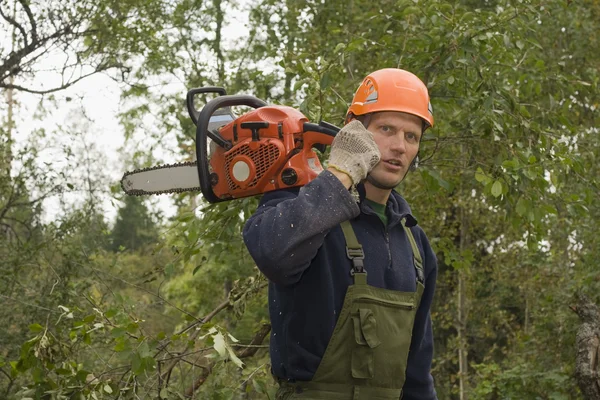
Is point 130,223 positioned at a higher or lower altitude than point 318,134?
→ higher

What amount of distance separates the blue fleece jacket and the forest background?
84 cm

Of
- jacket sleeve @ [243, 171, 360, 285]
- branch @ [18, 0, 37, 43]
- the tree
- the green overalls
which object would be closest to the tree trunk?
the green overalls

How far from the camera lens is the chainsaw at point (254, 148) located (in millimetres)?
2672

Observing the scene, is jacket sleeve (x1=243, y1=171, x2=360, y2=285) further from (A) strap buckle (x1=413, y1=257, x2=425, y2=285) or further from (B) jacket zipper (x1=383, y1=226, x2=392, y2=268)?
(A) strap buckle (x1=413, y1=257, x2=425, y2=285)

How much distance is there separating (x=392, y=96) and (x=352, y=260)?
0.60 metres

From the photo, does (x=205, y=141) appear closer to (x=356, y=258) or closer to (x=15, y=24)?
(x=356, y=258)

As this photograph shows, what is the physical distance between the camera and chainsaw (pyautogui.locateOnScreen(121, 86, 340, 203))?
105 inches

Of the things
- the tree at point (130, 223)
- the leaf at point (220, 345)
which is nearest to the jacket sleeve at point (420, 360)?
the leaf at point (220, 345)

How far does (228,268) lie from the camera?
1585 centimetres

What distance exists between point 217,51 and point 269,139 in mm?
15988

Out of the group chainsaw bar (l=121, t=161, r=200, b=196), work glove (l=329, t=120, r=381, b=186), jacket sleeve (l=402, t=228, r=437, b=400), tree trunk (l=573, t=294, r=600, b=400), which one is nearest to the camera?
work glove (l=329, t=120, r=381, b=186)

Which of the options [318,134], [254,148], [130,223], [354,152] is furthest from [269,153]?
[130,223]

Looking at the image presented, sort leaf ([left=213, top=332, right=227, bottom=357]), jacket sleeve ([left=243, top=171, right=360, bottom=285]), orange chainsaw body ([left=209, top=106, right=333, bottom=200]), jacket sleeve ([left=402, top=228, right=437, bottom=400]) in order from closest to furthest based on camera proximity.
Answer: jacket sleeve ([left=243, top=171, right=360, bottom=285]), orange chainsaw body ([left=209, top=106, right=333, bottom=200]), jacket sleeve ([left=402, top=228, right=437, bottom=400]), leaf ([left=213, top=332, right=227, bottom=357])

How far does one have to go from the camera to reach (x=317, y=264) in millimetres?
2531
